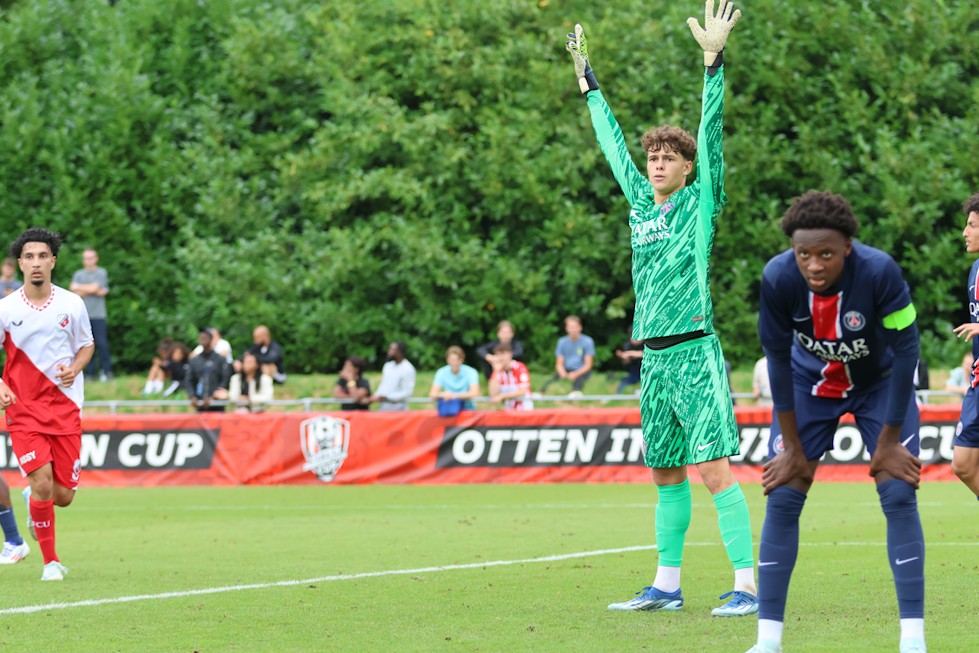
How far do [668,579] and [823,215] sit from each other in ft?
9.93

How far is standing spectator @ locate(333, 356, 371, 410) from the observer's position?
23.7 metres

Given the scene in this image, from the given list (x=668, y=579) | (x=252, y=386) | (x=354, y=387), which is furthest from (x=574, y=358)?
(x=668, y=579)

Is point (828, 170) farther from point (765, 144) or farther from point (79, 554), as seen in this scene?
point (79, 554)

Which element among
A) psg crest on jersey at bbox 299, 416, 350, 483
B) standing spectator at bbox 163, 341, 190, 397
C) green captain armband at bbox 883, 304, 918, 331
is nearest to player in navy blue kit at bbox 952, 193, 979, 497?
green captain armband at bbox 883, 304, 918, 331

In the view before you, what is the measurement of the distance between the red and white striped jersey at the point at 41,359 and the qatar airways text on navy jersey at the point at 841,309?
19.6 feet

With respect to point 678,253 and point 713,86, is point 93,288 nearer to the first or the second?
point 678,253

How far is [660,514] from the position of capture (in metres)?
8.68

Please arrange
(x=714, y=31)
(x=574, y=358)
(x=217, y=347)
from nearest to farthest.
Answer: (x=714, y=31) → (x=574, y=358) → (x=217, y=347)

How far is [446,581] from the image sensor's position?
9.93m

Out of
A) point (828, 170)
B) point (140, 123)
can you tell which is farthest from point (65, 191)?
point (828, 170)

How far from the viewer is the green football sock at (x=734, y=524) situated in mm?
8305

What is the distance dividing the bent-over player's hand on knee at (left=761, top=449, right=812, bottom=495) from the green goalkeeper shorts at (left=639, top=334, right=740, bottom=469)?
1.77 m

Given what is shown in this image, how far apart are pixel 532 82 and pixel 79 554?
2090 centimetres

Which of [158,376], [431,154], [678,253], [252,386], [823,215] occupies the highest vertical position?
[431,154]
